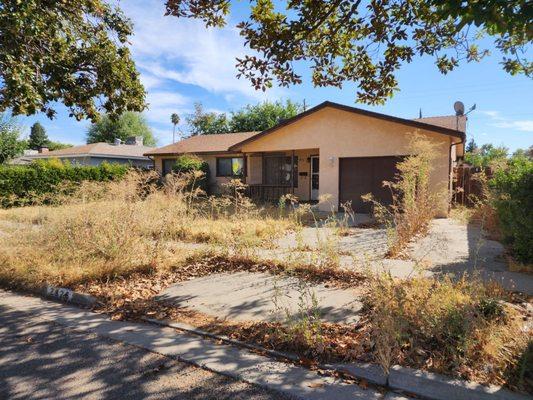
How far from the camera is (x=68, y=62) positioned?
8.77 metres

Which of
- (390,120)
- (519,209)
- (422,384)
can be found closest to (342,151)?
(390,120)

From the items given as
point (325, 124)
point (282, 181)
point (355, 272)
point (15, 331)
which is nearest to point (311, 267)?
point (355, 272)

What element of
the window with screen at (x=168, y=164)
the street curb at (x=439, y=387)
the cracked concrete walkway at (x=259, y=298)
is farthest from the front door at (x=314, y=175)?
the street curb at (x=439, y=387)

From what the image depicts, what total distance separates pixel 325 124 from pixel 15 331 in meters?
14.4

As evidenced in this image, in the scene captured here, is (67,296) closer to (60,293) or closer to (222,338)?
(60,293)

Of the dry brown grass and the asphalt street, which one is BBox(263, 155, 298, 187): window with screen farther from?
the asphalt street

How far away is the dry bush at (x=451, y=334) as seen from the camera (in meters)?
3.35

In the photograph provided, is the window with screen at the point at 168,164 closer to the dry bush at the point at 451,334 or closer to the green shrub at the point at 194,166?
the green shrub at the point at 194,166

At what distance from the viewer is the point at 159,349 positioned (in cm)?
404

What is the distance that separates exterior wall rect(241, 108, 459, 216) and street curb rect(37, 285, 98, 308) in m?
12.2

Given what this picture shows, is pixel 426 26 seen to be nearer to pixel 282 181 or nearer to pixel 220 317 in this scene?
pixel 220 317

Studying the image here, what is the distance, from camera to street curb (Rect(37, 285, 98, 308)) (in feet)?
18.2

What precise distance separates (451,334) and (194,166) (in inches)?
778

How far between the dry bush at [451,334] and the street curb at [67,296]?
395cm
